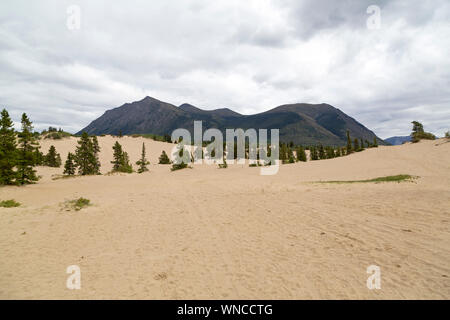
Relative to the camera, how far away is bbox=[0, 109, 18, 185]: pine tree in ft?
78.7

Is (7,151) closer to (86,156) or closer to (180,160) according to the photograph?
(86,156)

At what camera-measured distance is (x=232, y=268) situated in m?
6.18

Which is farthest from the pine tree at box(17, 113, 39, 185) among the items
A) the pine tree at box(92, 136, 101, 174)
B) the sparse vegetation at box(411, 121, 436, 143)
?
the sparse vegetation at box(411, 121, 436, 143)

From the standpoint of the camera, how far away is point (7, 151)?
24172 millimetres

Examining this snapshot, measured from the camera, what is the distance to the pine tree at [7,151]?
78.7 ft

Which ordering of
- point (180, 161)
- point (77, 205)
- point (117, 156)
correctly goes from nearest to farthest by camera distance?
point (77, 205) < point (180, 161) < point (117, 156)

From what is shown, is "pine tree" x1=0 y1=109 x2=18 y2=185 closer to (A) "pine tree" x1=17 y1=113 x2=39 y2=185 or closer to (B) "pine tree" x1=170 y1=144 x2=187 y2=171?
(A) "pine tree" x1=17 y1=113 x2=39 y2=185

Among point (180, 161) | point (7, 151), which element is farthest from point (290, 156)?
point (7, 151)

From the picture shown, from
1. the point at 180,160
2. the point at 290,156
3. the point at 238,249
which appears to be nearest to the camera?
the point at 238,249

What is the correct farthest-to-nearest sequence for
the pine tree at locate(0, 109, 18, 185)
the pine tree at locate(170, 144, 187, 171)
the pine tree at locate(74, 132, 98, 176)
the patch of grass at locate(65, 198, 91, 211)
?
the pine tree at locate(170, 144, 187, 171), the pine tree at locate(74, 132, 98, 176), the pine tree at locate(0, 109, 18, 185), the patch of grass at locate(65, 198, 91, 211)

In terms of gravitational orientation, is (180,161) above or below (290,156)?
below

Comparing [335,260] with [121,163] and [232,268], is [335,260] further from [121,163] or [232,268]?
[121,163]

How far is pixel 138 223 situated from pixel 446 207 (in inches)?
588
